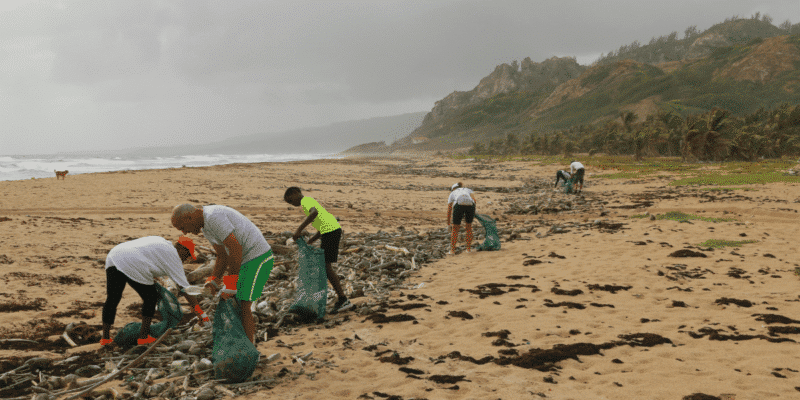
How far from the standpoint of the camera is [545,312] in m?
5.58

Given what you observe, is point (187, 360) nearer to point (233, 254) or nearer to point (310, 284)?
point (233, 254)

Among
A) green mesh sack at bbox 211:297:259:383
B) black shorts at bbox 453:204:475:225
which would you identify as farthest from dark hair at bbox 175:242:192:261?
black shorts at bbox 453:204:475:225

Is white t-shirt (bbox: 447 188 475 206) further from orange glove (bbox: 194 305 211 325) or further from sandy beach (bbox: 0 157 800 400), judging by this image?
orange glove (bbox: 194 305 211 325)

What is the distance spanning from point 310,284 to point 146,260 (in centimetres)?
202

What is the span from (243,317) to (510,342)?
313 cm

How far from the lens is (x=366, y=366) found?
425 centimetres

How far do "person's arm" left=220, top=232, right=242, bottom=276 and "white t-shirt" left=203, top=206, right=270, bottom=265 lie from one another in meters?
0.05

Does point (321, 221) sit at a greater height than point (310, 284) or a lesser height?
greater

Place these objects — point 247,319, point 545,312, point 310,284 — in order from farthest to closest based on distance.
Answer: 1. point 545,312
2. point 310,284
3. point 247,319

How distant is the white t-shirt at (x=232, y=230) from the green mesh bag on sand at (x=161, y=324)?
1491 mm

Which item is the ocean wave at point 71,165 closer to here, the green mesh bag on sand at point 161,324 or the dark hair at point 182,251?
the green mesh bag on sand at point 161,324

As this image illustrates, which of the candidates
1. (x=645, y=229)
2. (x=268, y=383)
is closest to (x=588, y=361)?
(x=268, y=383)

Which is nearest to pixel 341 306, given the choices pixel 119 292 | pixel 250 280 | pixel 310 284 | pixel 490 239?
pixel 310 284

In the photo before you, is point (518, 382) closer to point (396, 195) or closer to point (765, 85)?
point (396, 195)
